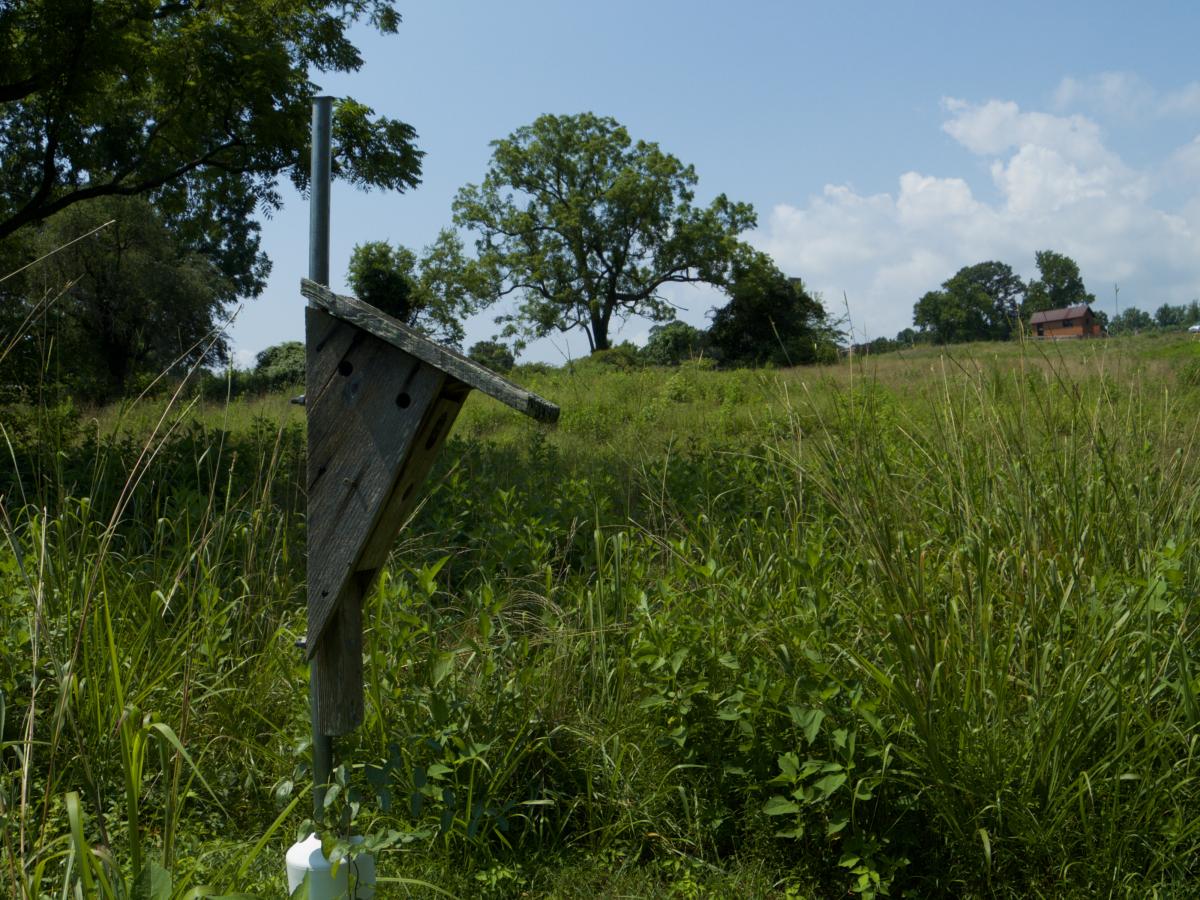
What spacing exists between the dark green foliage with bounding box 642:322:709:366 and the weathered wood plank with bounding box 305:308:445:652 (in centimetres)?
2164

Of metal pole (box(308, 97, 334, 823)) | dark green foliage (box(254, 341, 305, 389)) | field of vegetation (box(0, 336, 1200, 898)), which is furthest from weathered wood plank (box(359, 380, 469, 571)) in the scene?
dark green foliage (box(254, 341, 305, 389))

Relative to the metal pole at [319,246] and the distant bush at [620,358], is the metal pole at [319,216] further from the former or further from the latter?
the distant bush at [620,358]

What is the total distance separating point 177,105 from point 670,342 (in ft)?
61.1

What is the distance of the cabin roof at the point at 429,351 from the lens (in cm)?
189

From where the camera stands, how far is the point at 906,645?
2.64m

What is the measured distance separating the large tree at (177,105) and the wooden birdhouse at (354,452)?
9.05m

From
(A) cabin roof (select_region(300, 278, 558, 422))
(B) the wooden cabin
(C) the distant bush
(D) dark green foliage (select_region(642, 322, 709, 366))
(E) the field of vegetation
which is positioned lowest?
(E) the field of vegetation

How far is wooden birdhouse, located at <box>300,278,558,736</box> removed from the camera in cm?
214

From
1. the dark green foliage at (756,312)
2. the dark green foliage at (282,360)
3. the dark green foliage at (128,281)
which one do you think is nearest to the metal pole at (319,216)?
the dark green foliage at (128,281)

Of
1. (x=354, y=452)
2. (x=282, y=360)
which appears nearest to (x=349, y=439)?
(x=354, y=452)

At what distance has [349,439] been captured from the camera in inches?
87.4

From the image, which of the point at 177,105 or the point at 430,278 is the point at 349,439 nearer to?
the point at 177,105

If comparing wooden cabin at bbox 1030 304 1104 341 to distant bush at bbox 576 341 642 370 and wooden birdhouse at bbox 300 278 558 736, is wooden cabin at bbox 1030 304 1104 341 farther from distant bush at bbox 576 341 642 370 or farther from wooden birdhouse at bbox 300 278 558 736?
distant bush at bbox 576 341 642 370

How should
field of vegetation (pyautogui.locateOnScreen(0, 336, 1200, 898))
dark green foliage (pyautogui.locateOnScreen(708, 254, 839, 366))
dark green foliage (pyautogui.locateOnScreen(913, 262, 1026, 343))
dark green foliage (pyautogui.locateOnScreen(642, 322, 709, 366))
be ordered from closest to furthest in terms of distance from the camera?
field of vegetation (pyautogui.locateOnScreen(0, 336, 1200, 898)), dark green foliage (pyautogui.locateOnScreen(913, 262, 1026, 343)), dark green foliage (pyautogui.locateOnScreen(642, 322, 709, 366)), dark green foliage (pyautogui.locateOnScreen(708, 254, 839, 366))
